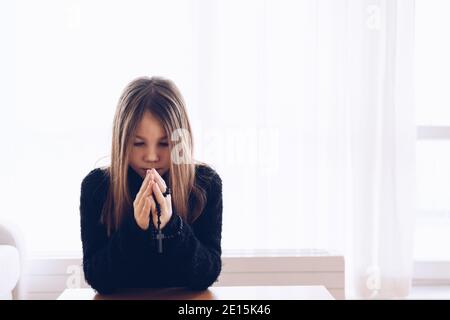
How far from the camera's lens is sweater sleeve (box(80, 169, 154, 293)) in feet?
3.26

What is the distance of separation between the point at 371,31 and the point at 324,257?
0.92m

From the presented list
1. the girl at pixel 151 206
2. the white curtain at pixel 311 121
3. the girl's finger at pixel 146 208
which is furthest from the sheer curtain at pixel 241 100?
the girl's finger at pixel 146 208

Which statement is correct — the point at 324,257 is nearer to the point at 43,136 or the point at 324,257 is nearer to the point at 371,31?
the point at 371,31

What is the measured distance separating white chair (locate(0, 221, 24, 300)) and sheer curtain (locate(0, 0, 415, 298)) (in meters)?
0.25

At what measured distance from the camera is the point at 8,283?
5.43 ft

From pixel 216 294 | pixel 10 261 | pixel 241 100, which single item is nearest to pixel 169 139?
pixel 216 294

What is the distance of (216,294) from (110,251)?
0.25 m

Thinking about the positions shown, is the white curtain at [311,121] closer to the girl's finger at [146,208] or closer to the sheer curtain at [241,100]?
the sheer curtain at [241,100]

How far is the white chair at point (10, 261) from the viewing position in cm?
163

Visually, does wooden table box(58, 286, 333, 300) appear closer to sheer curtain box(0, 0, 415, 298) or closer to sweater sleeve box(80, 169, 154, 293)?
sweater sleeve box(80, 169, 154, 293)

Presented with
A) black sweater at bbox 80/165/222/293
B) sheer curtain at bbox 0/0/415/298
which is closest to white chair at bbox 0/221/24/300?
sheer curtain at bbox 0/0/415/298

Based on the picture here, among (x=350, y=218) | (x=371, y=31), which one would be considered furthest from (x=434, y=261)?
(x=371, y=31)

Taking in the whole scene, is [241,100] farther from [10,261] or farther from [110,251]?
[110,251]
